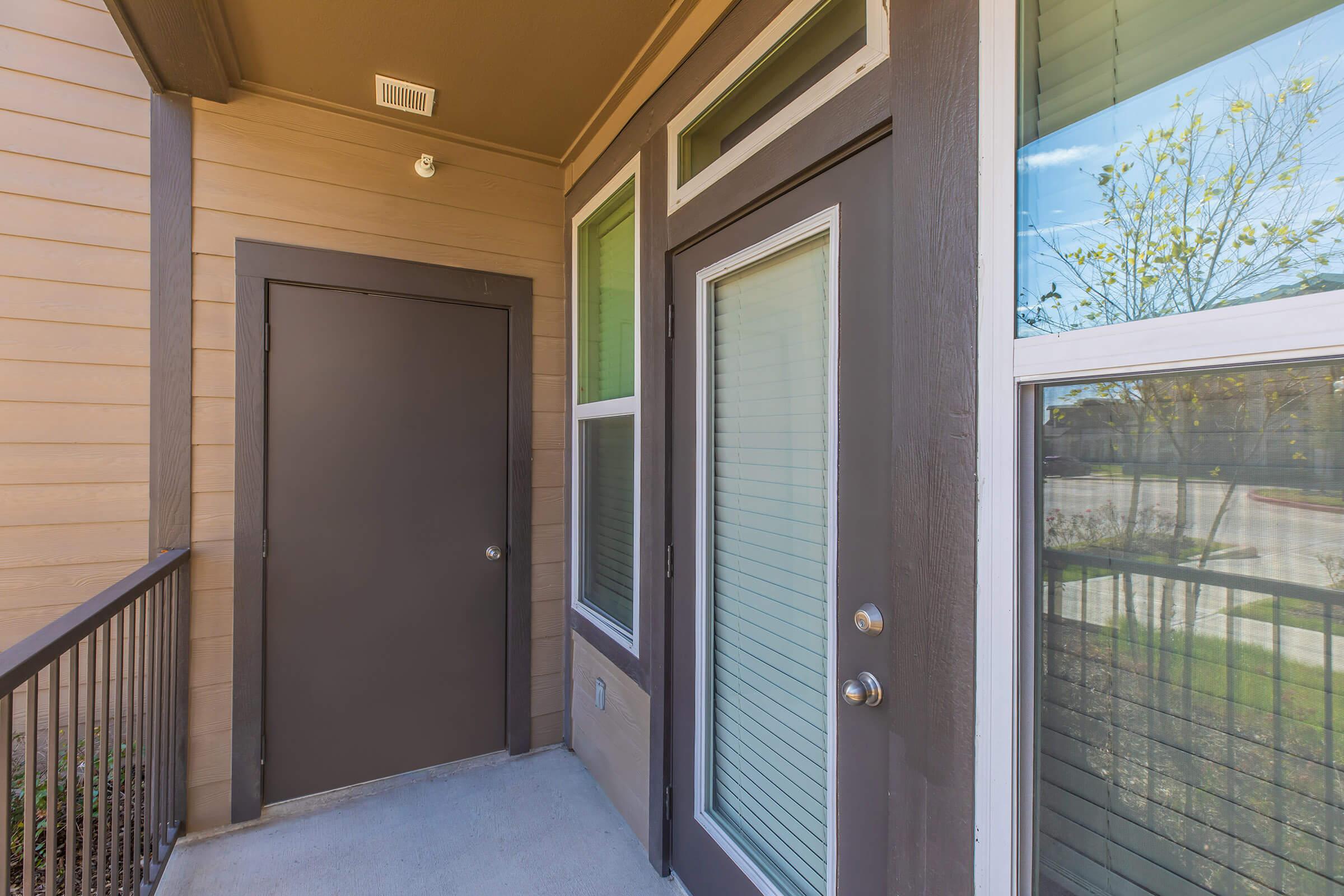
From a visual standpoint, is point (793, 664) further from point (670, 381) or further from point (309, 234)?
point (309, 234)

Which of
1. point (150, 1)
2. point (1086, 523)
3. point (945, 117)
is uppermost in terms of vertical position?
point (150, 1)

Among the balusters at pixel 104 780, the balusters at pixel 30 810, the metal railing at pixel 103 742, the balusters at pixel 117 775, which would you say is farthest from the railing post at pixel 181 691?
the balusters at pixel 30 810

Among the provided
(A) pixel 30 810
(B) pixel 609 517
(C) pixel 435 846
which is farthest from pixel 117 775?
(B) pixel 609 517

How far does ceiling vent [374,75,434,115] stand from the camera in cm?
218

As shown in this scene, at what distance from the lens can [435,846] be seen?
6.84ft

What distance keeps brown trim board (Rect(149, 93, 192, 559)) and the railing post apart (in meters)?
0.17

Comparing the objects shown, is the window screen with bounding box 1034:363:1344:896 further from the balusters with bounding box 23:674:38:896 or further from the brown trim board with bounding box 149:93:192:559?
the brown trim board with bounding box 149:93:192:559

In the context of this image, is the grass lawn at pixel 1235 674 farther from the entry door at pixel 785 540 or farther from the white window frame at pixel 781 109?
the white window frame at pixel 781 109

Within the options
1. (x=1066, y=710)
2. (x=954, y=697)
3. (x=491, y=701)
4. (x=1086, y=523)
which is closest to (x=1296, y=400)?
(x=1086, y=523)

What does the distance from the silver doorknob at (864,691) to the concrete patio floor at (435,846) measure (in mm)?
1200

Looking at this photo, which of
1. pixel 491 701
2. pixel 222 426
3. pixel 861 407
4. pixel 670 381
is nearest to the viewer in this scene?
pixel 861 407

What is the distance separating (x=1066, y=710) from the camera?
0.86 metres

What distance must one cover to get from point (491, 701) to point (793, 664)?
1805 mm

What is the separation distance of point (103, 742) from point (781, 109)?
2503 mm
